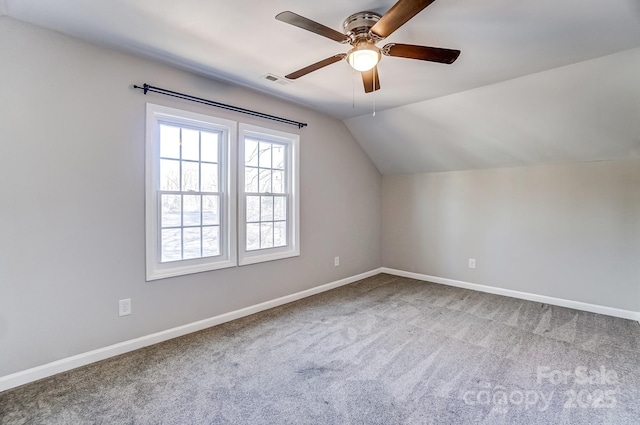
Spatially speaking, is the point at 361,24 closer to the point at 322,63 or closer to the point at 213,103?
the point at 322,63

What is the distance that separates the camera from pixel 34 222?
2.10m

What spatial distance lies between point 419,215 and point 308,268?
2.12 metres

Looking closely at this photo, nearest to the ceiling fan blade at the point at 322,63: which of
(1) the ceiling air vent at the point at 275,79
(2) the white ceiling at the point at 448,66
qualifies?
(2) the white ceiling at the point at 448,66

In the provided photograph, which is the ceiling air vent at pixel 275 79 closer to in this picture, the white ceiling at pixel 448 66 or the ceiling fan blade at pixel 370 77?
the white ceiling at pixel 448 66

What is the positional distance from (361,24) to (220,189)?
6.77ft

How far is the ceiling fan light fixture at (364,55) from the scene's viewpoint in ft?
6.39

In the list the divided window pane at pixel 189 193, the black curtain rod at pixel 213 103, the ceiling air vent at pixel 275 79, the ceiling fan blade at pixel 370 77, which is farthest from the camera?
the ceiling air vent at pixel 275 79

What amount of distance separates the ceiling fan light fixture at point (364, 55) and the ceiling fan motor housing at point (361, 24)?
0.15 ft

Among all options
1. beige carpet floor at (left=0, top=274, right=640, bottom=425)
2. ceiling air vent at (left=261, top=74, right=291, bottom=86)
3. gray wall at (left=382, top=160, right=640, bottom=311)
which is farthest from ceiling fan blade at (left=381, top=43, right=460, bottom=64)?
gray wall at (left=382, top=160, right=640, bottom=311)

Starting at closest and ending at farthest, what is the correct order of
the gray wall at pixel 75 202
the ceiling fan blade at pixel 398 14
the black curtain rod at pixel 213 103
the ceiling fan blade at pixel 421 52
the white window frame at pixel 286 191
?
the ceiling fan blade at pixel 398 14 < the ceiling fan blade at pixel 421 52 < the gray wall at pixel 75 202 < the black curtain rod at pixel 213 103 < the white window frame at pixel 286 191

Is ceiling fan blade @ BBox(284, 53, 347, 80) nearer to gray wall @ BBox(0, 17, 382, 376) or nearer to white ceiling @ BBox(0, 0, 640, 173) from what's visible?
white ceiling @ BBox(0, 0, 640, 173)

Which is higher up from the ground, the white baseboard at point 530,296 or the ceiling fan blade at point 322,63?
the ceiling fan blade at point 322,63

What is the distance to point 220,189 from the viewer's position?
3.16m

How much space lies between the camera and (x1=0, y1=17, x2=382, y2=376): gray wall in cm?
203
